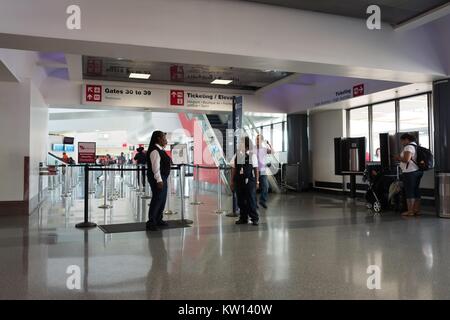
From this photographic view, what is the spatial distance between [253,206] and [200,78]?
569 centimetres

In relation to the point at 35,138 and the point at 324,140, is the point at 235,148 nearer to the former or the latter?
the point at 35,138

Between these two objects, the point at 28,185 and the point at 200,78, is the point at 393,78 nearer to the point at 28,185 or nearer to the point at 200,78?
the point at 200,78

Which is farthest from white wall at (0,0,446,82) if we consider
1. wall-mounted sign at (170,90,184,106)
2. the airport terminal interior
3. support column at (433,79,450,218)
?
wall-mounted sign at (170,90,184,106)

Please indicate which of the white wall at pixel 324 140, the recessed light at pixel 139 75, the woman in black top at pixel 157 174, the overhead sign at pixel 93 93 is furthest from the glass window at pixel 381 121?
the overhead sign at pixel 93 93

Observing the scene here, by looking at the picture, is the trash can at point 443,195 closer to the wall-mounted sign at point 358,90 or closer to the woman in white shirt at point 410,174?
the woman in white shirt at point 410,174

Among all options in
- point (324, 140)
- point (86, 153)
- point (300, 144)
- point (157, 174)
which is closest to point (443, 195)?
point (157, 174)

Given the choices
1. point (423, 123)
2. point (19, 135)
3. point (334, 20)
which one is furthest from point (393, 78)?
point (19, 135)

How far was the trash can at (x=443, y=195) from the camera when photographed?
6.93 m

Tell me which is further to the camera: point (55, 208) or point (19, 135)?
point (55, 208)

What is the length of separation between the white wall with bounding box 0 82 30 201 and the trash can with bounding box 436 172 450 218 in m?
8.11

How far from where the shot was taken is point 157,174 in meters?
5.66

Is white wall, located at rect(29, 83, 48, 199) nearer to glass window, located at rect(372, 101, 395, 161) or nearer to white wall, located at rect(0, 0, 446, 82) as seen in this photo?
white wall, located at rect(0, 0, 446, 82)

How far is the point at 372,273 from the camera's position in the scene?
3443 millimetres
